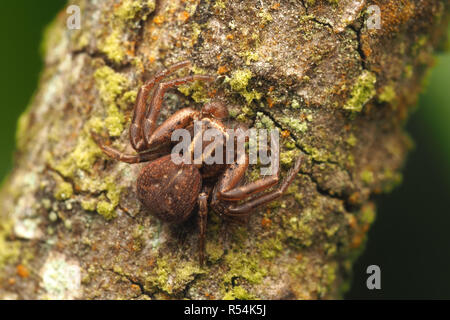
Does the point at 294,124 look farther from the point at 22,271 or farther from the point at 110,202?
the point at 22,271

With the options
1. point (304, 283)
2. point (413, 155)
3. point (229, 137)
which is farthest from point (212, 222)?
point (413, 155)

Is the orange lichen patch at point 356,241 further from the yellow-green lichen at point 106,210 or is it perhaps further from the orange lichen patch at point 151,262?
the yellow-green lichen at point 106,210

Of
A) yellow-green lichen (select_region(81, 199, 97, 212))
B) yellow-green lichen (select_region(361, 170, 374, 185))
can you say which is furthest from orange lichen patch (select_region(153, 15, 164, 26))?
yellow-green lichen (select_region(361, 170, 374, 185))

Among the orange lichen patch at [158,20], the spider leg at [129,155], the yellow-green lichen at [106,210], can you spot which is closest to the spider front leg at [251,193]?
the spider leg at [129,155]

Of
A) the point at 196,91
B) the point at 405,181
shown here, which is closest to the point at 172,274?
the point at 196,91

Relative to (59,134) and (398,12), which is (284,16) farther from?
(59,134)
